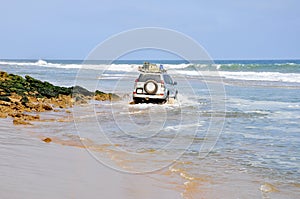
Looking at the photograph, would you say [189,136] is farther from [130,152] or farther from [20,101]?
[20,101]

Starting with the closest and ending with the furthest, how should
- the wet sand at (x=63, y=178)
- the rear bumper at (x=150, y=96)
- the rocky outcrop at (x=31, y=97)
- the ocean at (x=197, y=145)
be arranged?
the wet sand at (x=63, y=178) < the ocean at (x=197, y=145) < the rocky outcrop at (x=31, y=97) < the rear bumper at (x=150, y=96)

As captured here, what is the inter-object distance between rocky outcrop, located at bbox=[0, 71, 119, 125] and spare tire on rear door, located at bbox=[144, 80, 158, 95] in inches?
121

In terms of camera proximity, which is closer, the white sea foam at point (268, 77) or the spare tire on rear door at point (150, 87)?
the spare tire on rear door at point (150, 87)

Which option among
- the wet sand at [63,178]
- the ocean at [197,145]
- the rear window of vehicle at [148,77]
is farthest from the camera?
the rear window of vehicle at [148,77]

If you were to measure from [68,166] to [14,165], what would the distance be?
81 centimetres

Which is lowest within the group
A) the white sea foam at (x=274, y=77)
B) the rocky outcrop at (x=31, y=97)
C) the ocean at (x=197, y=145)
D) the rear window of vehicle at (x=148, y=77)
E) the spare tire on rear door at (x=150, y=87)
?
the ocean at (x=197, y=145)

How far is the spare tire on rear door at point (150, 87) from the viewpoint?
1923cm

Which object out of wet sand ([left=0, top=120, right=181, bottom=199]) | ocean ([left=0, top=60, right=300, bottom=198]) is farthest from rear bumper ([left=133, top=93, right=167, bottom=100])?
wet sand ([left=0, top=120, right=181, bottom=199])

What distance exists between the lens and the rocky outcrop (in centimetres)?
1320

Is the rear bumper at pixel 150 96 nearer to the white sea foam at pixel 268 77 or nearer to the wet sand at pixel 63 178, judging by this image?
the wet sand at pixel 63 178

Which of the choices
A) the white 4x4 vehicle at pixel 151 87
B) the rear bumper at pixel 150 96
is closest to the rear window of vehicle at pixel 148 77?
the white 4x4 vehicle at pixel 151 87

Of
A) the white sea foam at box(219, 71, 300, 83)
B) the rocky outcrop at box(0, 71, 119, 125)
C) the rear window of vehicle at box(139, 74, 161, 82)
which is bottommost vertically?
the rocky outcrop at box(0, 71, 119, 125)

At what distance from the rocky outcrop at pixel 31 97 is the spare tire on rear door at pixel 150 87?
308cm

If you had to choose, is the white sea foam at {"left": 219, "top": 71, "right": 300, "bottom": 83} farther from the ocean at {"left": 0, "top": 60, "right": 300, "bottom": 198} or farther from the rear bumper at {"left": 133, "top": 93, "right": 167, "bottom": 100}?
the ocean at {"left": 0, "top": 60, "right": 300, "bottom": 198}
